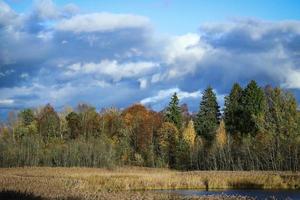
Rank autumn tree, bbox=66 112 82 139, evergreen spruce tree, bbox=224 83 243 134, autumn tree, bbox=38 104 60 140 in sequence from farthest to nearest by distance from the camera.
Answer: autumn tree, bbox=66 112 82 139, autumn tree, bbox=38 104 60 140, evergreen spruce tree, bbox=224 83 243 134

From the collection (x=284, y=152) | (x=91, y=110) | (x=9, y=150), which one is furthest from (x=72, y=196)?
(x=91, y=110)

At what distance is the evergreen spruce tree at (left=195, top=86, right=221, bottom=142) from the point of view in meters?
88.0

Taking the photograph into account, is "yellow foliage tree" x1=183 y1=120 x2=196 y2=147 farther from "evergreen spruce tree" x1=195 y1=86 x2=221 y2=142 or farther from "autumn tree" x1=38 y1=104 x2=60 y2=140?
"autumn tree" x1=38 y1=104 x2=60 y2=140

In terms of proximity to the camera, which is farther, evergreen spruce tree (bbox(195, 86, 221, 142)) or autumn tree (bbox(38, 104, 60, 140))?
autumn tree (bbox(38, 104, 60, 140))

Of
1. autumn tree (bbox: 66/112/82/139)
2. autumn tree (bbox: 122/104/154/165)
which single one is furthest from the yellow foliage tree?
autumn tree (bbox: 66/112/82/139)

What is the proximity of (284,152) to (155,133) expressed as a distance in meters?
33.2

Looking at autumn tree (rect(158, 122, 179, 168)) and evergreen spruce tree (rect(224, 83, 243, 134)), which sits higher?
evergreen spruce tree (rect(224, 83, 243, 134))

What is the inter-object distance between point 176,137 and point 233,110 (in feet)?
40.2

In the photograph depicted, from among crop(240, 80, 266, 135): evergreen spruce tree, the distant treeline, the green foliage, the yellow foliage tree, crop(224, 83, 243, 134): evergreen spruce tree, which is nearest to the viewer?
the distant treeline

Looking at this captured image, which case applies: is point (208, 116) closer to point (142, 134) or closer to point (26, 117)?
point (142, 134)

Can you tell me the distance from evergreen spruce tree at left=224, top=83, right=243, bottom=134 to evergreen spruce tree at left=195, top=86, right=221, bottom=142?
242 cm

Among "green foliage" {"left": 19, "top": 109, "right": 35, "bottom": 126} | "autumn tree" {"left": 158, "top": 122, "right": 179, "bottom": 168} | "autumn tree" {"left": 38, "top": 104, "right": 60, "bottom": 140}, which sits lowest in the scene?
"autumn tree" {"left": 158, "top": 122, "right": 179, "bottom": 168}

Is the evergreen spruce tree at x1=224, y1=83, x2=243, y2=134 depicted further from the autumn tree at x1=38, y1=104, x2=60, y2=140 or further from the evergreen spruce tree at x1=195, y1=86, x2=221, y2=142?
the autumn tree at x1=38, y1=104, x2=60, y2=140

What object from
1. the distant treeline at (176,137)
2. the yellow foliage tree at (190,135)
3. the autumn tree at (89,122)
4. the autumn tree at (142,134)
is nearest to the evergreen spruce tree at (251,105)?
the distant treeline at (176,137)
